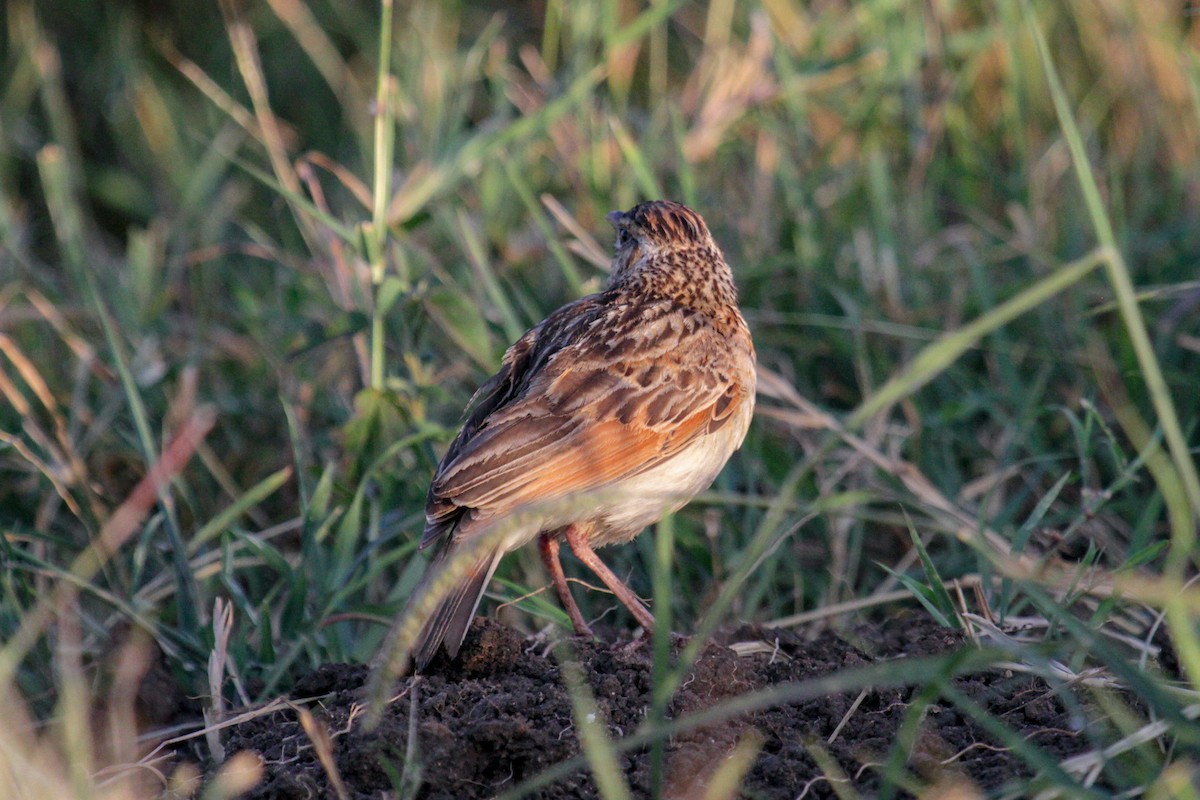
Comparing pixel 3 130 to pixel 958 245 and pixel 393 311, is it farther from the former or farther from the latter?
pixel 958 245

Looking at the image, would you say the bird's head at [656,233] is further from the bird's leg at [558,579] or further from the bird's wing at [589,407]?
the bird's leg at [558,579]

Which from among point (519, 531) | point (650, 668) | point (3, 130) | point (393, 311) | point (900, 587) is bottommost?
point (900, 587)

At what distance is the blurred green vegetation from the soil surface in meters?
0.47

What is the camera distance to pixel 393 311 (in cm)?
497

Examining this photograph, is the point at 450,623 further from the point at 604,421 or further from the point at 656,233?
the point at 656,233

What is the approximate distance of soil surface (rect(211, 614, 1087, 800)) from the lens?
10.2ft

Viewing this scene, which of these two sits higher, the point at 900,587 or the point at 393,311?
the point at 393,311

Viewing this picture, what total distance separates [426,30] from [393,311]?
118 inches

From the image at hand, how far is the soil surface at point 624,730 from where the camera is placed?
3.11 m

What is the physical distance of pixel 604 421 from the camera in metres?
4.41

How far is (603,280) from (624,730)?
127 inches

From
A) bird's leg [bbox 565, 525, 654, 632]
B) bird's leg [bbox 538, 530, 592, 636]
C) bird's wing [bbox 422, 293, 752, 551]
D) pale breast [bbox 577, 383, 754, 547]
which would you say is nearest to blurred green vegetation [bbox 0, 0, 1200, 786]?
bird's leg [bbox 538, 530, 592, 636]

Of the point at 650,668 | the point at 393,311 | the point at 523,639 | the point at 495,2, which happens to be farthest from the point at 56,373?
the point at 495,2

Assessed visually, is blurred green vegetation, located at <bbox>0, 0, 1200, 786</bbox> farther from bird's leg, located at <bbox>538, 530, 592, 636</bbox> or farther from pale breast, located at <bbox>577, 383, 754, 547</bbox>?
pale breast, located at <bbox>577, 383, 754, 547</bbox>
